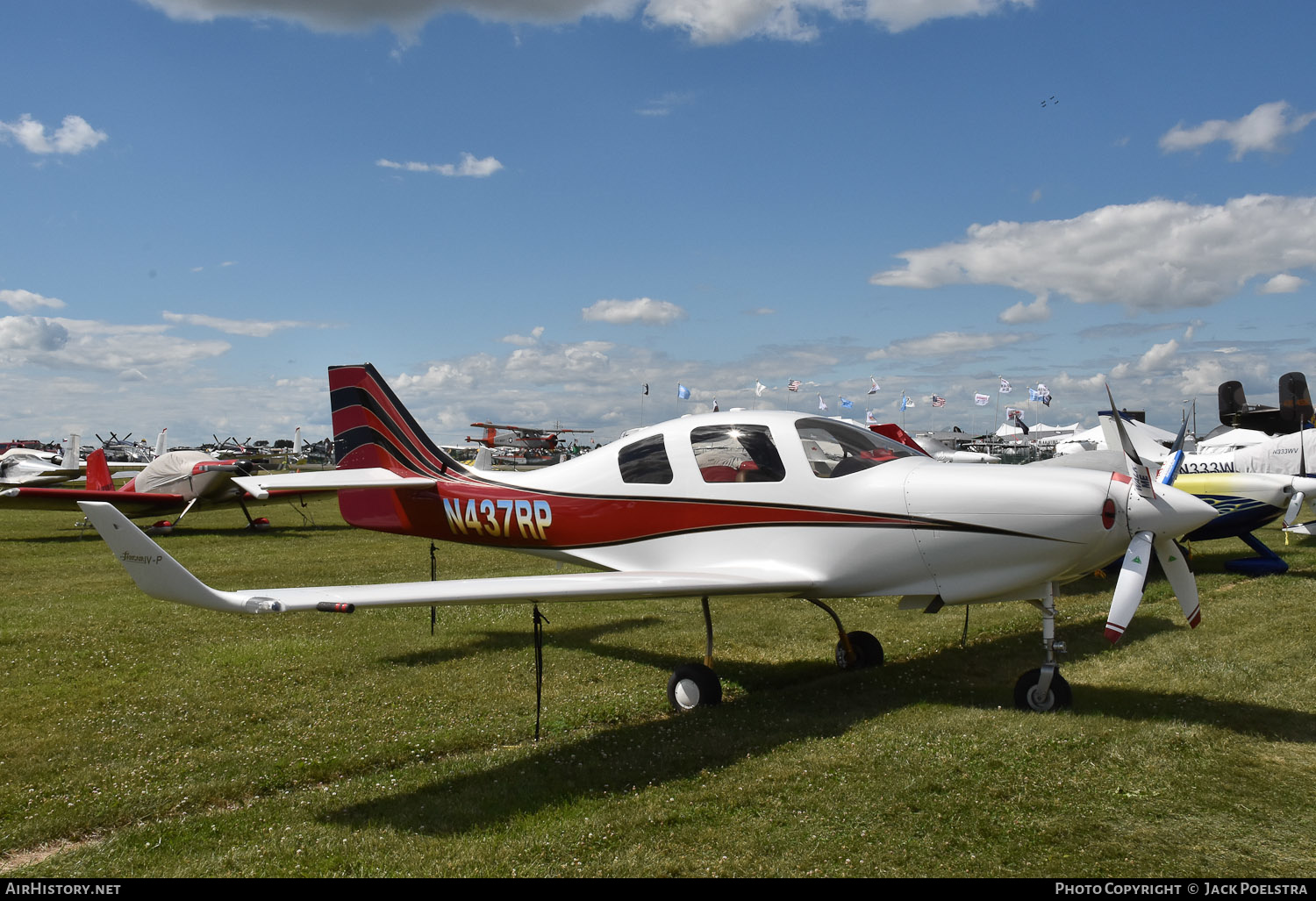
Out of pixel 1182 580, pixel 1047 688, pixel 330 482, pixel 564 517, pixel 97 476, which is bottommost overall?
pixel 1047 688

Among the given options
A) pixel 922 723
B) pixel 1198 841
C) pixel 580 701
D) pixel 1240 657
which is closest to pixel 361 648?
pixel 580 701

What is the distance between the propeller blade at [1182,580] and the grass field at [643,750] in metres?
0.79

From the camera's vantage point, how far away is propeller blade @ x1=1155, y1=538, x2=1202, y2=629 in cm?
578

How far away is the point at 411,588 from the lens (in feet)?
16.8

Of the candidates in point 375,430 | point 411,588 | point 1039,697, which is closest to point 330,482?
point 375,430

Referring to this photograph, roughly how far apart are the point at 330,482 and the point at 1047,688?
708 cm

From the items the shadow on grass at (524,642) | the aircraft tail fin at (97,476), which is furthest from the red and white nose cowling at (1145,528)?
the aircraft tail fin at (97,476)

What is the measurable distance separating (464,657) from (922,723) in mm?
4670

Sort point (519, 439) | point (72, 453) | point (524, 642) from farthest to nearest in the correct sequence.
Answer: point (519, 439)
point (72, 453)
point (524, 642)

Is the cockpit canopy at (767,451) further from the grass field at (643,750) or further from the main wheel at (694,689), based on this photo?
the grass field at (643,750)

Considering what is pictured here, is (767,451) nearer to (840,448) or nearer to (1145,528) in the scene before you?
(840,448)

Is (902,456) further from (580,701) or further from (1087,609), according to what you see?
(1087,609)

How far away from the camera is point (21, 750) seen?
218 inches

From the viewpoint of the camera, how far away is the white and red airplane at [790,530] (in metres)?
5.24
